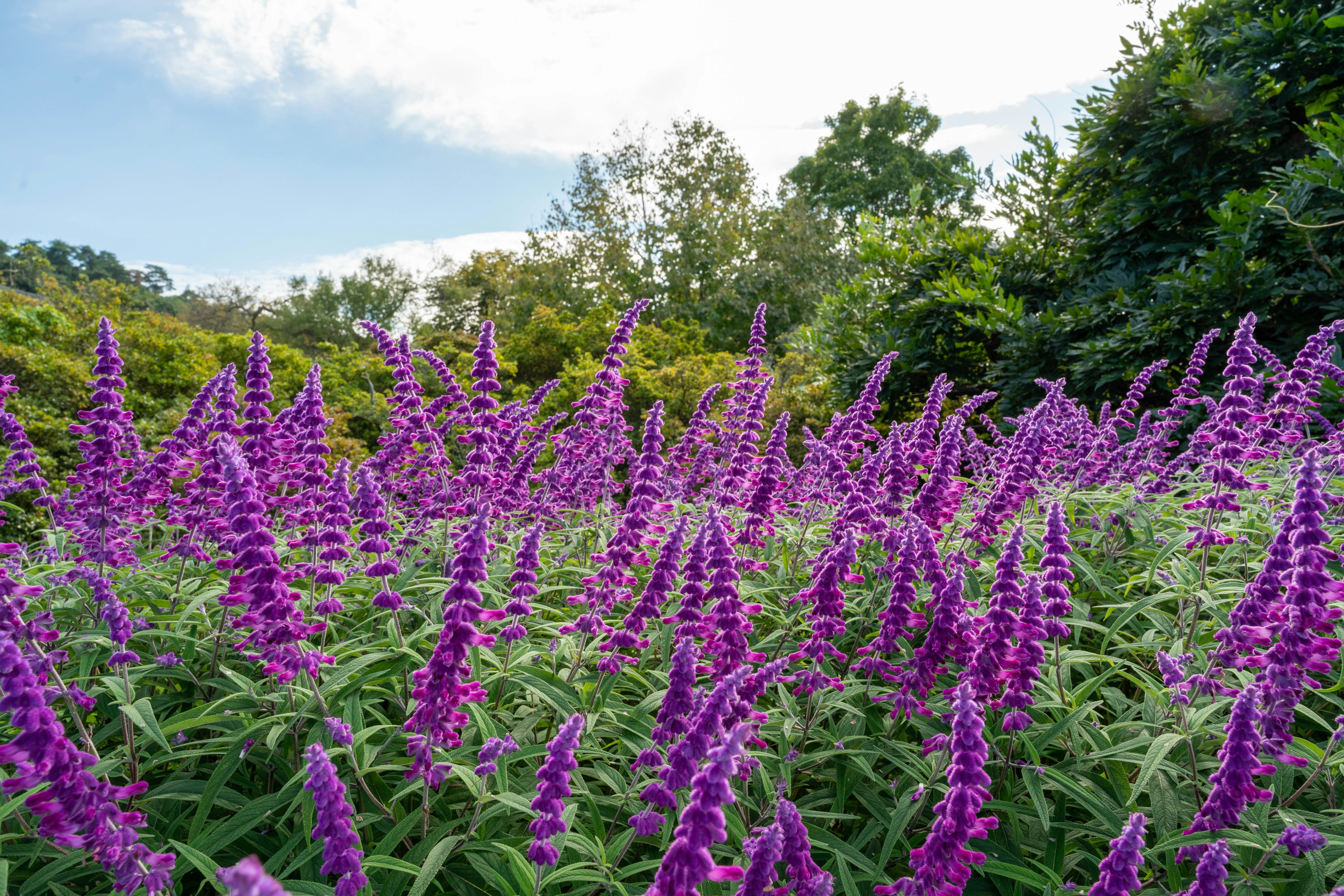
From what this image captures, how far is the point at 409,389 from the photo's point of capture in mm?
4371

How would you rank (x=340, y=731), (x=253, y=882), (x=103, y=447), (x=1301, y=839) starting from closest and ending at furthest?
(x=253, y=882), (x=1301, y=839), (x=340, y=731), (x=103, y=447)

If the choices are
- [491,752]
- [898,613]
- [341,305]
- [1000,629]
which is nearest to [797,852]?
[491,752]

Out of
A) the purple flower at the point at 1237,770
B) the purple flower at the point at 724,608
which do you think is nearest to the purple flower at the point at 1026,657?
the purple flower at the point at 1237,770

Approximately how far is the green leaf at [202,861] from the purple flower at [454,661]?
2.19 feet

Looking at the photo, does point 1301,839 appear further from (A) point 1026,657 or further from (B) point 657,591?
(B) point 657,591

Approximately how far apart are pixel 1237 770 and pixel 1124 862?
722 mm

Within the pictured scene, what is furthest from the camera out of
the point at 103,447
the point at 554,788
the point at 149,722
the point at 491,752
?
the point at 103,447

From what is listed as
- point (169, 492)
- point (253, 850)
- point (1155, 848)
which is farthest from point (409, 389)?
point (1155, 848)

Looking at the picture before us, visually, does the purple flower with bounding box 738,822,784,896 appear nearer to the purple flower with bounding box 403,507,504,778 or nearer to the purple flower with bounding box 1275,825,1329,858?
the purple flower with bounding box 403,507,504,778

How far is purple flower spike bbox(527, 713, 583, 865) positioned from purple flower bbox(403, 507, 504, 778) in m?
0.47

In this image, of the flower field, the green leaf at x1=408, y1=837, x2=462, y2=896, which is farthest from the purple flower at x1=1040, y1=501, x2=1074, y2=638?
the green leaf at x1=408, y1=837, x2=462, y2=896

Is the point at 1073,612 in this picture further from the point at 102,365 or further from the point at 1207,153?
the point at 1207,153

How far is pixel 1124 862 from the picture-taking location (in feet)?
5.82

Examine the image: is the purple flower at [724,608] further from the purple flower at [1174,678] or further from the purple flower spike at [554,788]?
the purple flower at [1174,678]
